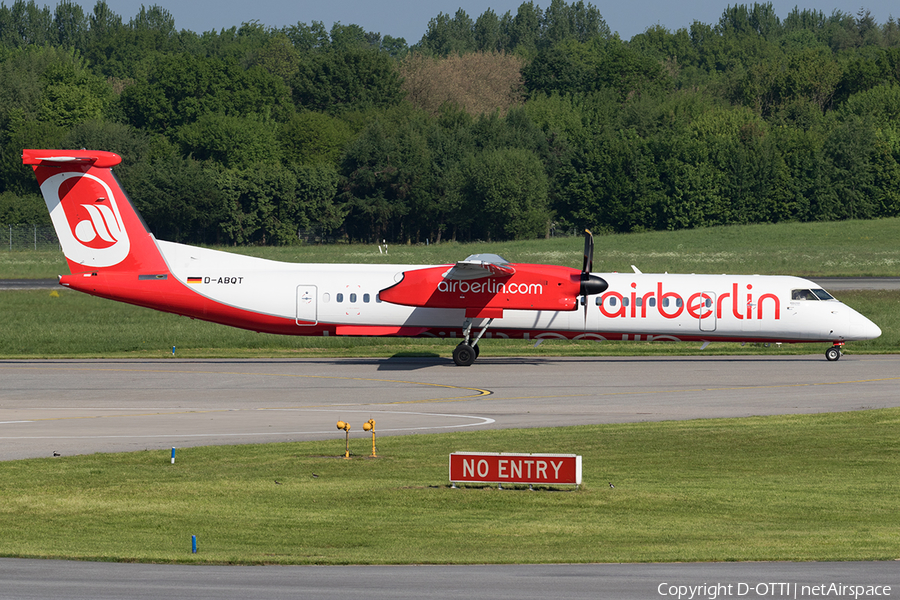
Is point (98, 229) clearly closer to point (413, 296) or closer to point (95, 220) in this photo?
point (95, 220)

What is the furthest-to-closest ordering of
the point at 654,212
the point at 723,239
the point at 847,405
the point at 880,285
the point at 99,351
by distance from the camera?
the point at 654,212 → the point at 723,239 → the point at 880,285 → the point at 99,351 → the point at 847,405

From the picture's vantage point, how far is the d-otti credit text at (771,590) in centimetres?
1041

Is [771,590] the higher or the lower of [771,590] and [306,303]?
the lower

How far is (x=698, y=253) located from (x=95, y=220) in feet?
200

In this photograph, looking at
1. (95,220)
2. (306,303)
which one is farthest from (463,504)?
(95,220)

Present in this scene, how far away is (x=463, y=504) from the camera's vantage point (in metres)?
15.4

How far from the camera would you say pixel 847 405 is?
2556 cm

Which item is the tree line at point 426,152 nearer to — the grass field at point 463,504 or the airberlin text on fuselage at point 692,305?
the airberlin text on fuselage at point 692,305

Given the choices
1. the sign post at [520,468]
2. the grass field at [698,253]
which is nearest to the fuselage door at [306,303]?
the sign post at [520,468]

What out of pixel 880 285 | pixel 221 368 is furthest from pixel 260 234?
pixel 221 368

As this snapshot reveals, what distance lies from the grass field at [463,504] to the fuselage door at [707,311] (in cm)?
1289

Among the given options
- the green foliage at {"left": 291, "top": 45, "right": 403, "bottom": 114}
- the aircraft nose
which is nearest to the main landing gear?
the aircraft nose

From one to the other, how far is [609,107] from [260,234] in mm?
54639

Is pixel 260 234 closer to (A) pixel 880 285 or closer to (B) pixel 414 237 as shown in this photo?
(B) pixel 414 237
